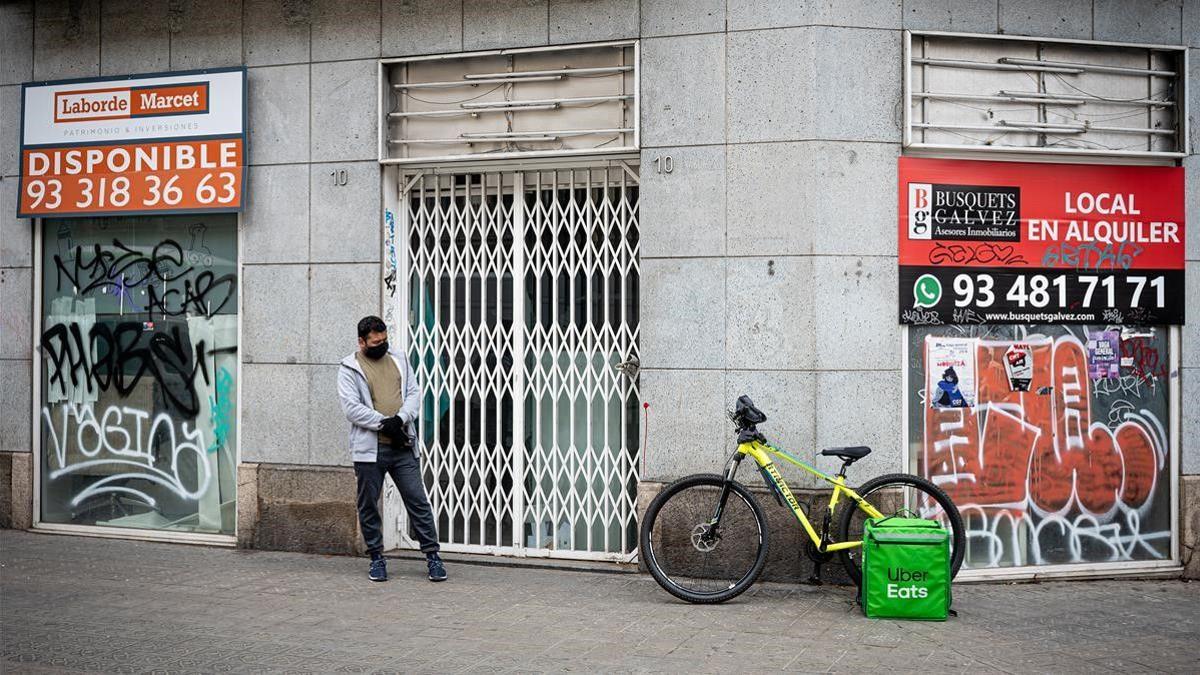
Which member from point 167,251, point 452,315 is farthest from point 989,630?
point 167,251

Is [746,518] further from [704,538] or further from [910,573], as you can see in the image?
[910,573]

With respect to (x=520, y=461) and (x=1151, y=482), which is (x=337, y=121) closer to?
(x=520, y=461)

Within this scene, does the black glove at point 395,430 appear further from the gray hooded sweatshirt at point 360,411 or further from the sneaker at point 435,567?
the sneaker at point 435,567

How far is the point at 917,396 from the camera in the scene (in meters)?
8.92

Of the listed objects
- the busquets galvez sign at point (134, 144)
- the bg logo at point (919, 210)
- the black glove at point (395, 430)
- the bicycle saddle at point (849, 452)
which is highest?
the busquets galvez sign at point (134, 144)

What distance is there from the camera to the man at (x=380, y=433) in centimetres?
877

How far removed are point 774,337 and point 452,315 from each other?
272cm

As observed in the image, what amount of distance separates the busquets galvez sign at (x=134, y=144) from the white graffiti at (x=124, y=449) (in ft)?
5.98

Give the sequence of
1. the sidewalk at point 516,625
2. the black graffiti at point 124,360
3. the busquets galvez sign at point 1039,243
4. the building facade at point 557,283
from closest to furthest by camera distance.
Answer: the sidewalk at point 516,625 → the building facade at point 557,283 → the busquets galvez sign at point 1039,243 → the black graffiti at point 124,360

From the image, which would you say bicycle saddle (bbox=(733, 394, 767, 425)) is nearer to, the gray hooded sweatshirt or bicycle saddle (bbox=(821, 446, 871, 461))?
bicycle saddle (bbox=(821, 446, 871, 461))

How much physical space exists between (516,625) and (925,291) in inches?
150

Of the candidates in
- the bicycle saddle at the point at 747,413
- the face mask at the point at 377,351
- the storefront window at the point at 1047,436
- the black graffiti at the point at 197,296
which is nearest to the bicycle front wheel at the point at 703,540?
the bicycle saddle at the point at 747,413

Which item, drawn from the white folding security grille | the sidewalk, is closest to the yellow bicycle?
the sidewalk

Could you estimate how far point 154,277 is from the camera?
10.7 meters
